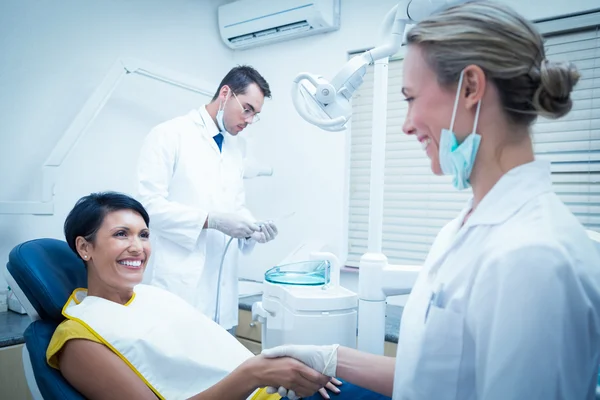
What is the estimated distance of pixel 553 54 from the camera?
1.96m

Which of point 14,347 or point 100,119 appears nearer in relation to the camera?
point 14,347

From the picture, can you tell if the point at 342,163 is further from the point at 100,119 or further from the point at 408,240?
the point at 100,119

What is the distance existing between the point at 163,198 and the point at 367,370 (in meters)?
1.08

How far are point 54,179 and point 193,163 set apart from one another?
60 cm

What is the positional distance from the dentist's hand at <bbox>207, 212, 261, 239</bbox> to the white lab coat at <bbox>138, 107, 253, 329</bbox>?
0.15 ft

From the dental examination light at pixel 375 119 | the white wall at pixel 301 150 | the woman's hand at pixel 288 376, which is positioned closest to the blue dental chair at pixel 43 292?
the woman's hand at pixel 288 376

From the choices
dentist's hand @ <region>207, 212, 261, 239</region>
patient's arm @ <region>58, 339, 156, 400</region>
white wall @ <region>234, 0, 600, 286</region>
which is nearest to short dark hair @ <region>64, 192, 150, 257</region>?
patient's arm @ <region>58, 339, 156, 400</region>

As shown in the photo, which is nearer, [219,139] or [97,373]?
[97,373]

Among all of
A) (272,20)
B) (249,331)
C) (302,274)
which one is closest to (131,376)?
(302,274)

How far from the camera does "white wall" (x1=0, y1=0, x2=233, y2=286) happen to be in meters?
1.82

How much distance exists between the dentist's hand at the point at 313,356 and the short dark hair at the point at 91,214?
646mm

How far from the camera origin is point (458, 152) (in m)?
0.72

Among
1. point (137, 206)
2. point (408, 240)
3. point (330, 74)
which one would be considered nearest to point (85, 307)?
point (137, 206)

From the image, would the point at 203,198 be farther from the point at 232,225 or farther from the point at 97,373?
the point at 97,373
